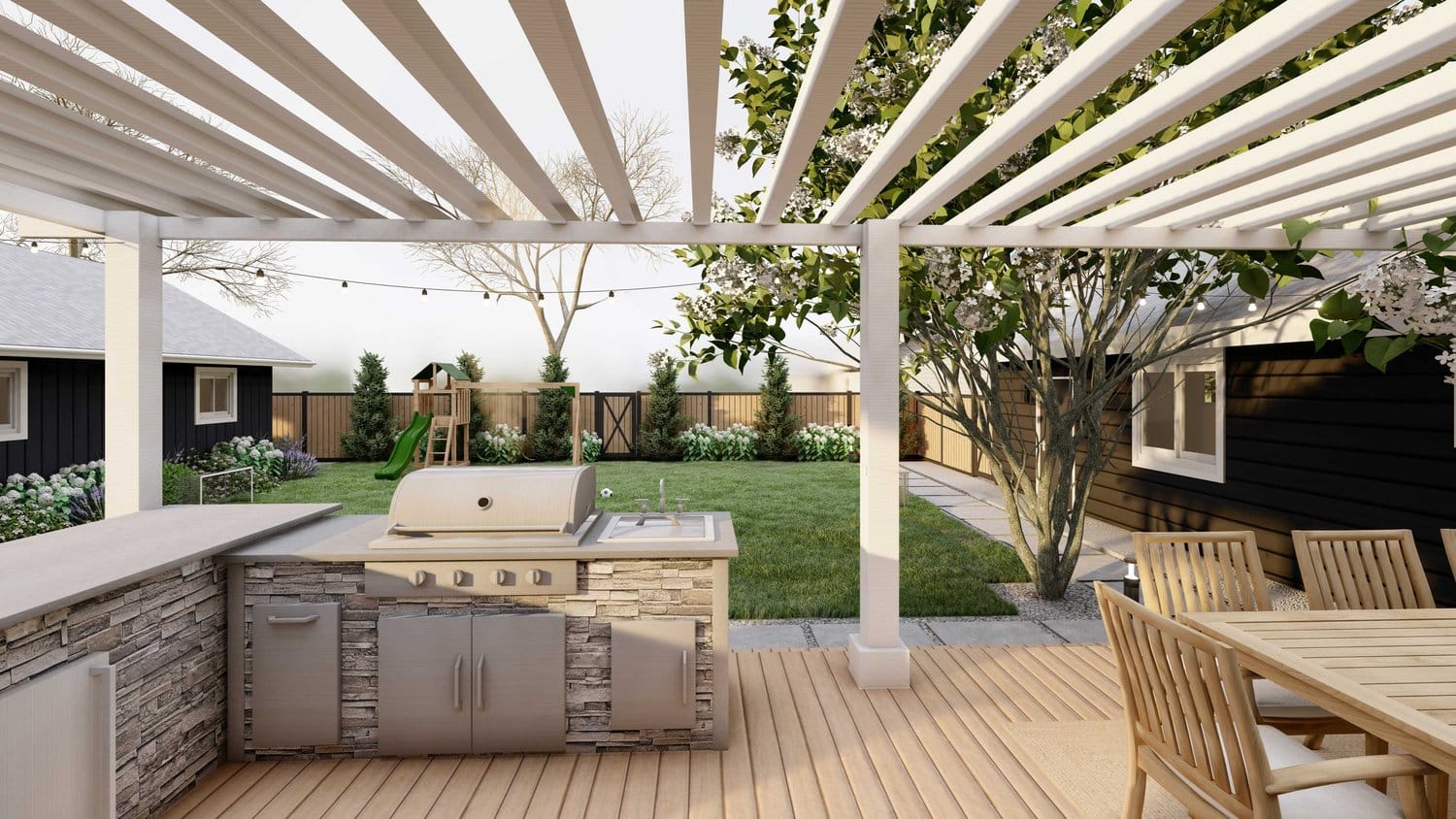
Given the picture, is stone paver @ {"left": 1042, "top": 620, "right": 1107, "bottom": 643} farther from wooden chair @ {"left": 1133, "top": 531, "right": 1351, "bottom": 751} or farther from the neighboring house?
the neighboring house

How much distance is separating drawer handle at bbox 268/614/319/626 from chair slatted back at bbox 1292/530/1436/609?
383 centimetres

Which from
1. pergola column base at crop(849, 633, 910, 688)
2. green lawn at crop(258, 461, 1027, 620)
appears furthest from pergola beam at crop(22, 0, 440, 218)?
green lawn at crop(258, 461, 1027, 620)

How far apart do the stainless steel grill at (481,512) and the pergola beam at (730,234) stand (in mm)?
1152

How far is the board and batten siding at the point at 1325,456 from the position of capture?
4.63 metres

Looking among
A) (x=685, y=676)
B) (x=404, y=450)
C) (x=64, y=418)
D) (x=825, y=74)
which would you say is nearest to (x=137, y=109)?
→ (x=825, y=74)

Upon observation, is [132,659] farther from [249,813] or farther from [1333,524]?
[1333,524]

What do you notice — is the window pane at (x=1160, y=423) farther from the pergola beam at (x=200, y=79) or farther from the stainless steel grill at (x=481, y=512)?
the pergola beam at (x=200, y=79)

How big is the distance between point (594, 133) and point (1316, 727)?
10.1 feet

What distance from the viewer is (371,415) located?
14289mm

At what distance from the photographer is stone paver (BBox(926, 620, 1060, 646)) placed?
452 centimetres

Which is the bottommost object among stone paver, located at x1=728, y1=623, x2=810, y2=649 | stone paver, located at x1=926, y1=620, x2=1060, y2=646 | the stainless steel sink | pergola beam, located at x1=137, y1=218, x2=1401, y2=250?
stone paver, located at x1=728, y1=623, x2=810, y2=649

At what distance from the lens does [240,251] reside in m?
15.3

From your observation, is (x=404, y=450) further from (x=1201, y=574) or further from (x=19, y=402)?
(x=1201, y=574)

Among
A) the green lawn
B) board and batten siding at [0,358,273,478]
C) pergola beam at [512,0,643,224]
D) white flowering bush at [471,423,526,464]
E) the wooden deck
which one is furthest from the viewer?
white flowering bush at [471,423,526,464]
